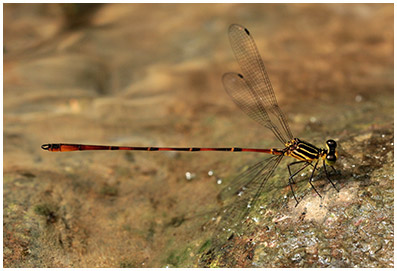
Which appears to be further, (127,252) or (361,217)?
(127,252)

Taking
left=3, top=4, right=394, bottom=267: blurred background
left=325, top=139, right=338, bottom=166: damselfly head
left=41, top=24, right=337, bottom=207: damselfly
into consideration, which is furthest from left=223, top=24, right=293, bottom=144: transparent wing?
left=325, top=139, right=338, bottom=166: damselfly head

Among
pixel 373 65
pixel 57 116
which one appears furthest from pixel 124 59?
pixel 373 65

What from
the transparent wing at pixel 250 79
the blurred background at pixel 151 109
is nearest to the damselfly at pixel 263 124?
the transparent wing at pixel 250 79

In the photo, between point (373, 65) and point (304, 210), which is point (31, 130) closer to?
point (304, 210)

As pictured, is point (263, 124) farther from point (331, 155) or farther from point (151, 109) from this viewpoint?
point (151, 109)

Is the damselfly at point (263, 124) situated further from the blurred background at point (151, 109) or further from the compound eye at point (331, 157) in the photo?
the blurred background at point (151, 109)

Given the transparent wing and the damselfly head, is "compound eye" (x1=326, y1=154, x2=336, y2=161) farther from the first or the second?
the transparent wing

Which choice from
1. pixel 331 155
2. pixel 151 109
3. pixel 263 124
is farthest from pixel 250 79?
pixel 151 109
